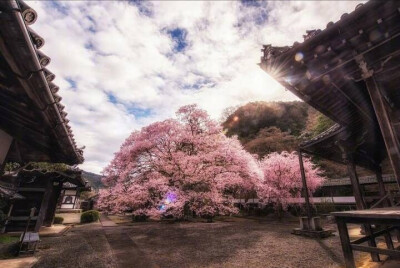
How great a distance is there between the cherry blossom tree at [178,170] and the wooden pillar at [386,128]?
40.8 feet

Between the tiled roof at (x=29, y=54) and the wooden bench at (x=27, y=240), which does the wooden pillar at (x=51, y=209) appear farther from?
the tiled roof at (x=29, y=54)

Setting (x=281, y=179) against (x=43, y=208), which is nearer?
(x=43, y=208)

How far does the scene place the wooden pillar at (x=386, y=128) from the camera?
3.02m

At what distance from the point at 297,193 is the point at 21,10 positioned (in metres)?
25.0

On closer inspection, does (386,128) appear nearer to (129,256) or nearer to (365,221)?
(365,221)

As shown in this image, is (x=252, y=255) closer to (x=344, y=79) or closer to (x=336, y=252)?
(x=336, y=252)

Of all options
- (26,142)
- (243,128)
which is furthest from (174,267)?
(243,128)

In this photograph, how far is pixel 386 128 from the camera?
10.2ft

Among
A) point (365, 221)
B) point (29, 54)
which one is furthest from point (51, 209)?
point (365, 221)

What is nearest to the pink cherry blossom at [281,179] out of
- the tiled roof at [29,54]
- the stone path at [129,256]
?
the stone path at [129,256]

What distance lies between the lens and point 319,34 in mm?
3127

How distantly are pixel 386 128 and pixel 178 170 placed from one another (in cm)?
1338

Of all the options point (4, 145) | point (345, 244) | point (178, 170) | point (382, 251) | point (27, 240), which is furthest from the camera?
point (178, 170)

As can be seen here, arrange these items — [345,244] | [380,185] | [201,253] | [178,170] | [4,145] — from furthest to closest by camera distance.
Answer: [178,170]
[380,185]
[201,253]
[4,145]
[345,244]
